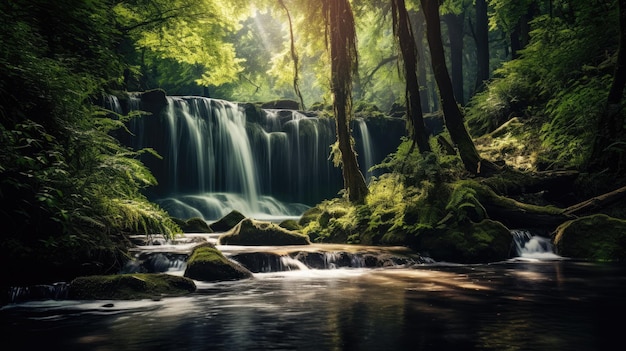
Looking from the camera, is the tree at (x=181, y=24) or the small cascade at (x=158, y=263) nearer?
the small cascade at (x=158, y=263)

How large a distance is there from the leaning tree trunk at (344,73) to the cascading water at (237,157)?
10336mm

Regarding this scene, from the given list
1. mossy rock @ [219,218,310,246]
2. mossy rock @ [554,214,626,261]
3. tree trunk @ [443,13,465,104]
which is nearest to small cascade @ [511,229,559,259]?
mossy rock @ [554,214,626,261]

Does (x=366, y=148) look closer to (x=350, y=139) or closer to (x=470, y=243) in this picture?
(x=350, y=139)

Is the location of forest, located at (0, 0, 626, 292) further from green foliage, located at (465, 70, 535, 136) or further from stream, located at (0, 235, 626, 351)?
stream, located at (0, 235, 626, 351)

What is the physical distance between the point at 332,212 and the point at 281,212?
10.7 metres

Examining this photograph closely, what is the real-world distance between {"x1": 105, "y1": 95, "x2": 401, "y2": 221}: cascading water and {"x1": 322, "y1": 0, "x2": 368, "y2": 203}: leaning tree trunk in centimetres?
1034

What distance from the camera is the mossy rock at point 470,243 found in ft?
37.5

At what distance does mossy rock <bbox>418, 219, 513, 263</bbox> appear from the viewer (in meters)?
11.4

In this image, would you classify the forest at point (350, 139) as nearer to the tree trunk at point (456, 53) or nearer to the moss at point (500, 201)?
the moss at point (500, 201)

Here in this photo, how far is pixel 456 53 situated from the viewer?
29922 millimetres

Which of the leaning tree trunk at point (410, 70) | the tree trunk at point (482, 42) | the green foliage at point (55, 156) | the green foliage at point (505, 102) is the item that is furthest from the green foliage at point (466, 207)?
the tree trunk at point (482, 42)

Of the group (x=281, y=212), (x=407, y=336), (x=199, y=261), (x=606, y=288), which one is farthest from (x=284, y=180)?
(x=407, y=336)

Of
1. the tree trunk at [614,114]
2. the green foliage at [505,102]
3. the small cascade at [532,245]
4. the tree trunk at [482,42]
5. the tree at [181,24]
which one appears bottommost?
the small cascade at [532,245]

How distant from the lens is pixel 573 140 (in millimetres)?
14594
